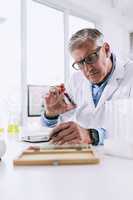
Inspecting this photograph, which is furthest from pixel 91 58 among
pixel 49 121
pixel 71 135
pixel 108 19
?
pixel 108 19

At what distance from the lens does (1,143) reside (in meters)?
0.87

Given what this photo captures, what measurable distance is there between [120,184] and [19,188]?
0.21 metres

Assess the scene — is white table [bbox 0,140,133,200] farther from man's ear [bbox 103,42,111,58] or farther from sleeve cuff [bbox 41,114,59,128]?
man's ear [bbox 103,42,111,58]

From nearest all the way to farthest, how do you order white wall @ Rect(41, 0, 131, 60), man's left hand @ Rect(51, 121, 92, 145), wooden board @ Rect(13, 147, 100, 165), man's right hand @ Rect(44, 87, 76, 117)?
wooden board @ Rect(13, 147, 100, 165), man's left hand @ Rect(51, 121, 92, 145), man's right hand @ Rect(44, 87, 76, 117), white wall @ Rect(41, 0, 131, 60)

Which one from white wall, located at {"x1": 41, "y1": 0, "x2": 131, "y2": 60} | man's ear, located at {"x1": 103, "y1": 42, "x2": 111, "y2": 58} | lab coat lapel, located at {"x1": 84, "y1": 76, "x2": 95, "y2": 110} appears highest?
white wall, located at {"x1": 41, "y1": 0, "x2": 131, "y2": 60}

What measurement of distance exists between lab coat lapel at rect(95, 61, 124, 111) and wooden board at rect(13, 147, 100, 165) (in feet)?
2.23

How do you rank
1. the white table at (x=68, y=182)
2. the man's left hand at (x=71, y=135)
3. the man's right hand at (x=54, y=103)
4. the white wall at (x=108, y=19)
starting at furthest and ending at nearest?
the white wall at (x=108, y=19), the man's right hand at (x=54, y=103), the man's left hand at (x=71, y=135), the white table at (x=68, y=182)

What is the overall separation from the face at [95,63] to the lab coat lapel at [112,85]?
0.05 meters

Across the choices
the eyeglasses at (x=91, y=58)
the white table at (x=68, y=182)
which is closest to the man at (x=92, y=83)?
the eyeglasses at (x=91, y=58)

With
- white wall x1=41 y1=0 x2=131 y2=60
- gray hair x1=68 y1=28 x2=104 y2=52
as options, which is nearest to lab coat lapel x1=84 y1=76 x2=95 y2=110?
gray hair x1=68 y1=28 x2=104 y2=52

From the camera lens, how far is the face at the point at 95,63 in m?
1.59

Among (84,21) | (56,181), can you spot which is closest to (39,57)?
(84,21)

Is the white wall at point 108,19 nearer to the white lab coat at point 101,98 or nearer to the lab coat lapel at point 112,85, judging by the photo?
the white lab coat at point 101,98

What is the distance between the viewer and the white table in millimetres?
515
